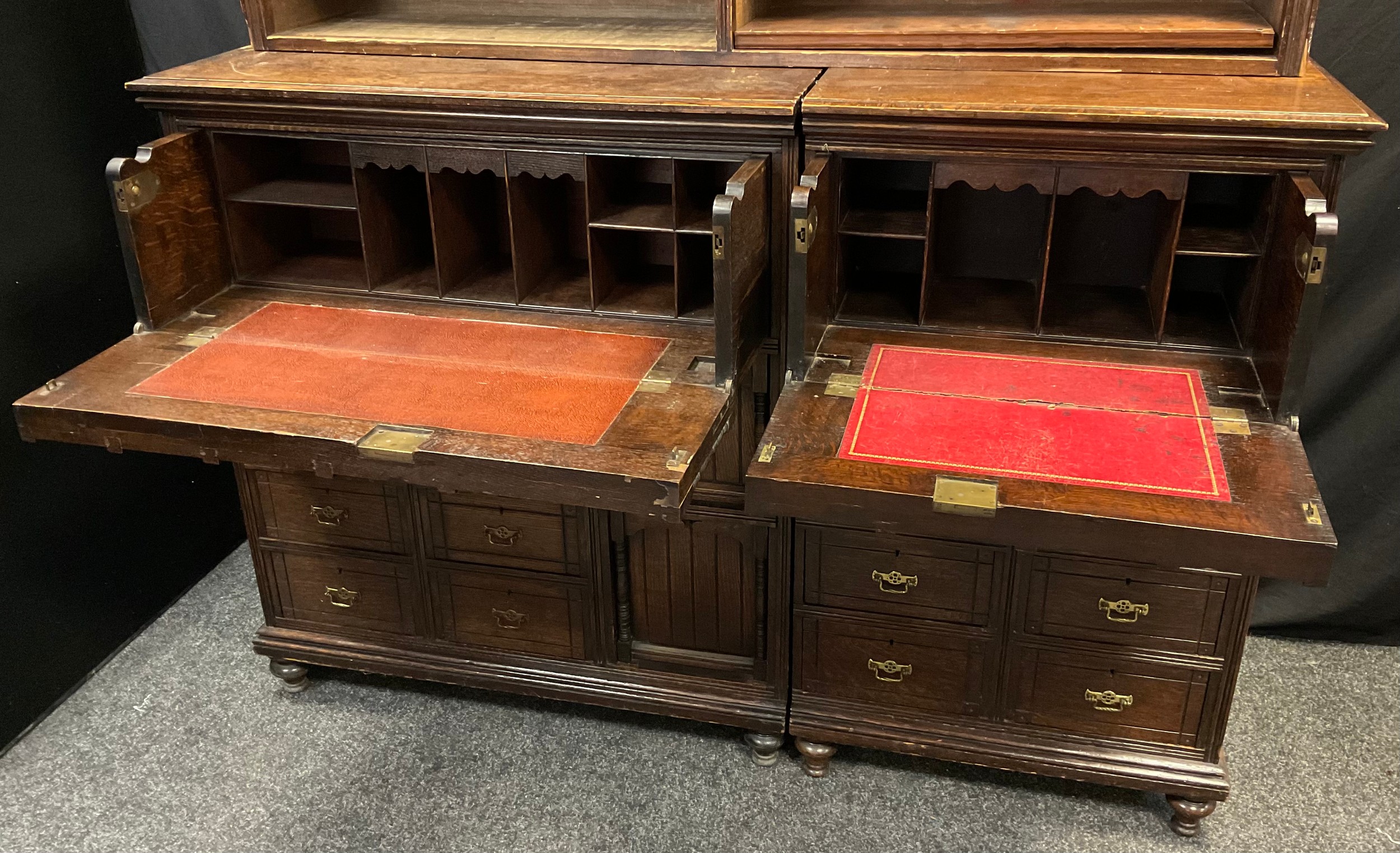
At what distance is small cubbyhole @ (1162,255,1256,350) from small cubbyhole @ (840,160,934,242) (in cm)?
54

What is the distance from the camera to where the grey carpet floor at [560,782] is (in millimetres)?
2400

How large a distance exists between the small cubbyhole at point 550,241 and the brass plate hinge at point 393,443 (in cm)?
58

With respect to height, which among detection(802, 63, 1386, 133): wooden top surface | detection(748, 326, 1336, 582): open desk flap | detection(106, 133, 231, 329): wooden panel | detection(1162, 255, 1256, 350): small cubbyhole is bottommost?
detection(748, 326, 1336, 582): open desk flap

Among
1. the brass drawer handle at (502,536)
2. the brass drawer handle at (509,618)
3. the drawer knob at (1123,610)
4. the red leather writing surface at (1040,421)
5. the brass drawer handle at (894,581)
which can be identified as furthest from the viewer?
the brass drawer handle at (509,618)

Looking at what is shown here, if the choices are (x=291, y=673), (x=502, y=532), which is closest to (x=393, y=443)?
(x=502, y=532)

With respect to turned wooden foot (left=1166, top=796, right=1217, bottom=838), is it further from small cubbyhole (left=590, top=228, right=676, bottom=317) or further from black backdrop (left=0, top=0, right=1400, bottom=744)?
small cubbyhole (left=590, top=228, right=676, bottom=317)

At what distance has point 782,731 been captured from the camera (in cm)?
253

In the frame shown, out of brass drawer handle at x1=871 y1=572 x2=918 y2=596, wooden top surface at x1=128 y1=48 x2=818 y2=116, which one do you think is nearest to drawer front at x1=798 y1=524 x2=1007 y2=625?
brass drawer handle at x1=871 y1=572 x2=918 y2=596

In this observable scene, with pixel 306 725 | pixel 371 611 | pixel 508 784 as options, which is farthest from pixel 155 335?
pixel 508 784

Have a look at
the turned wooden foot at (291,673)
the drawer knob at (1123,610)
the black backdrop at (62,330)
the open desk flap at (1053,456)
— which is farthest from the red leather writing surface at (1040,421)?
the black backdrop at (62,330)

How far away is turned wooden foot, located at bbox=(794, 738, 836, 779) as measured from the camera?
98.8 inches

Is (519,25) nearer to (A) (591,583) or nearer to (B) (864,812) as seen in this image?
(A) (591,583)

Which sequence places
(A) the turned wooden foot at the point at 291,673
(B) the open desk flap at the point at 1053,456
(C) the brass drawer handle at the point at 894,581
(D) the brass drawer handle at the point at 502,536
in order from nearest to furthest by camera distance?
(B) the open desk flap at the point at 1053,456 → (C) the brass drawer handle at the point at 894,581 → (D) the brass drawer handle at the point at 502,536 → (A) the turned wooden foot at the point at 291,673

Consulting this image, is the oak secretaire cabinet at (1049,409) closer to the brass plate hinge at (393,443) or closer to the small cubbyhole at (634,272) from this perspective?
the small cubbyhole at (634,272)
